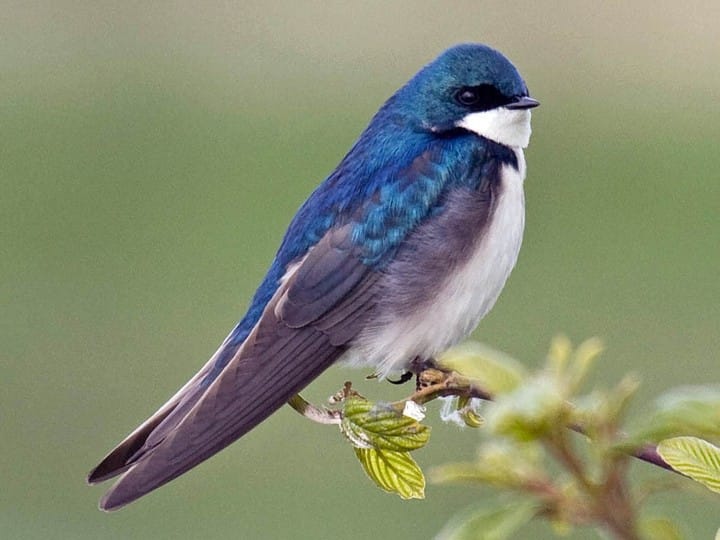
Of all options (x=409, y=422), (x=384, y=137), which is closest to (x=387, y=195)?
(x=384, y=137)

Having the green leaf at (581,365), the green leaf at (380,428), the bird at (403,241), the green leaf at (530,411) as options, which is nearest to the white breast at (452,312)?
the bird at (403,241)

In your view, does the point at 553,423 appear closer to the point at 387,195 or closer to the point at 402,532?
the point at 387,195

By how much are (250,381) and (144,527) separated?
4.12 metres

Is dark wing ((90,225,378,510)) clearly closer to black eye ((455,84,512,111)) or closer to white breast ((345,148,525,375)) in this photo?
white breast ((345,148,525,375))

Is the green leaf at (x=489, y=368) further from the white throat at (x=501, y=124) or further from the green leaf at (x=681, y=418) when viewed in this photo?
the white throat at (x=501, y=124)

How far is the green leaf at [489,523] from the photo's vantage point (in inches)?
38.6

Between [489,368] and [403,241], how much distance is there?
1.38 meters

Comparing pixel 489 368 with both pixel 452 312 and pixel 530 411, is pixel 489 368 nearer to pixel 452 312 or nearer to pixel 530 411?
pixel 530 411

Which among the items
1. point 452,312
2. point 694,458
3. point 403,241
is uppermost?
point 694,458

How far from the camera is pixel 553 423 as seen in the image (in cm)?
103

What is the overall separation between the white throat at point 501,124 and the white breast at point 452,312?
12 centimetres

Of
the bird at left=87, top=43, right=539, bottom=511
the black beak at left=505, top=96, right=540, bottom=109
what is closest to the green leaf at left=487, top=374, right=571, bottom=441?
the bird at left=87, top=43, right=539, bottom=511

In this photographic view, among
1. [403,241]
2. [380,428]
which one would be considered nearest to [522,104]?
[403,241]

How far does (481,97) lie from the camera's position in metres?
2.47
